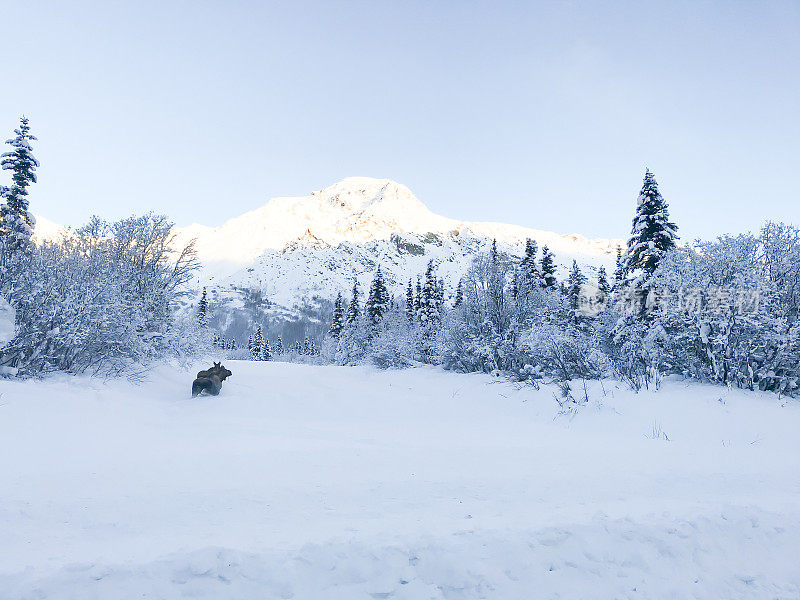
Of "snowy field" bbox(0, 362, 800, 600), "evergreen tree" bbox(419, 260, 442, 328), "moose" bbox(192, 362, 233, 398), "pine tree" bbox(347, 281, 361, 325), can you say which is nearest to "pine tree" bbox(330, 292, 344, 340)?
"pine tree" bbox(347, 281, 361, 325)

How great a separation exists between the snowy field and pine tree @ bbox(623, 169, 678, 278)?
14644 mm

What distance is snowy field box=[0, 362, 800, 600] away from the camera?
11.2 feet

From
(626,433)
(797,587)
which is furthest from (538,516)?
(626,433)

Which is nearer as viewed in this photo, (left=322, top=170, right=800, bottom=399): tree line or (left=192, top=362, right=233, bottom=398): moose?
(left=322, top=170, right=800, bottom=399): tree line

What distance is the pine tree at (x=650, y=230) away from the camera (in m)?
22.5

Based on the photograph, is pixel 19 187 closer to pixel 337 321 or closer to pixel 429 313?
pixel 429 313

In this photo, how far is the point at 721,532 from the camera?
4656 mm

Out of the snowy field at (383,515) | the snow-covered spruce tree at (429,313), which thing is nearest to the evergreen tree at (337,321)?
the snow-covered spruce tree at (429,313)

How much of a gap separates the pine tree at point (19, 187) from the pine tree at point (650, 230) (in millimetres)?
29950

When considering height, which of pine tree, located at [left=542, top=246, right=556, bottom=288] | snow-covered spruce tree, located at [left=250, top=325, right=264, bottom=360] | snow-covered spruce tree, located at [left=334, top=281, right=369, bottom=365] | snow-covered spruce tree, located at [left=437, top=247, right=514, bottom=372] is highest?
pine tree, located at [left=542, top=246, right=556, bottom=288]

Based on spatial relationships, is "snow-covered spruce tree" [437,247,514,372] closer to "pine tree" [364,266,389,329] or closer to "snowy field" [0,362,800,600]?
"snowy field" [0,362,800,600]

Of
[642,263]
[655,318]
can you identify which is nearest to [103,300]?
[655,318]

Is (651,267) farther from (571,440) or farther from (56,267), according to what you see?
(56,267)

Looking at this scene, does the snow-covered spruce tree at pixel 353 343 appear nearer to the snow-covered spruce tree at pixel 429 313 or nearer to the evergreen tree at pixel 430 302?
the snow-covered spruce tree at pixel 429 313
